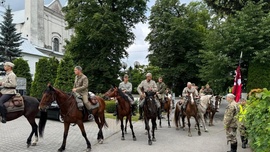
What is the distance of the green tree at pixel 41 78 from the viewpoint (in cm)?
2414

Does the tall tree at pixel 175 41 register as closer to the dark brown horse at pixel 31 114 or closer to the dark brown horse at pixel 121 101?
the dark brown horse at pixel 121 101

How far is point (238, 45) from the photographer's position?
1512cm

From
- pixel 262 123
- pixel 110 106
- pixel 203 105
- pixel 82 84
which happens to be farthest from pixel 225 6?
pixel 262 123

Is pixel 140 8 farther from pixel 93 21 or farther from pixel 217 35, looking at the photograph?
pixel 217 35

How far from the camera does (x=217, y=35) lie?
16625 mm

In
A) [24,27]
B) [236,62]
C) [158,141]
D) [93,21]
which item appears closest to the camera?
[158,141]

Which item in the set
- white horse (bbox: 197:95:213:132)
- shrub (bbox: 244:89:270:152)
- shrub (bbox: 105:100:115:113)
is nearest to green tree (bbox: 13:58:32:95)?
shrub (bbox: 105:100:115:113)

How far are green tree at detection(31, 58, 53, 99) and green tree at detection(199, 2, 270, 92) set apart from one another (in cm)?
1552

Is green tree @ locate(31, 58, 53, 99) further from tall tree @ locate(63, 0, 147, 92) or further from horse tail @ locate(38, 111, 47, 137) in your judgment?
horse tail @ locate(38, 111, 47, 137)

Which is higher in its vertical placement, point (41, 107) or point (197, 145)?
point (41, 107)

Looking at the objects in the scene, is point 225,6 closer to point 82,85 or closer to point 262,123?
point 82,85

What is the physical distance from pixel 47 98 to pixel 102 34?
833 inches

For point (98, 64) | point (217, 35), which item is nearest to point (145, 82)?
point (217, 35)

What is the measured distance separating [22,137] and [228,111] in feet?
26.5
